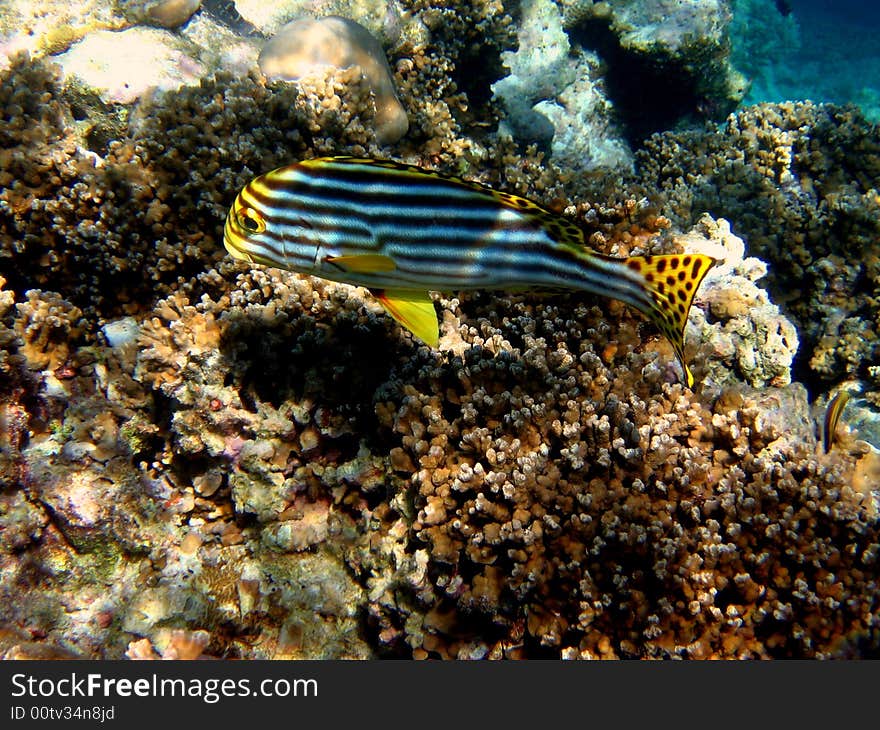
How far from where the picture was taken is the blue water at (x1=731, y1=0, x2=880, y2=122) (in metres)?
25.3

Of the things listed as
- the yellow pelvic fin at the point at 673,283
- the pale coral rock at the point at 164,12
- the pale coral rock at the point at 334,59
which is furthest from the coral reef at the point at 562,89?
the yellow pelvic fin at the point at 673,283

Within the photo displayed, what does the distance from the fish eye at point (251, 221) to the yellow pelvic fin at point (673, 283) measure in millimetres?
1609

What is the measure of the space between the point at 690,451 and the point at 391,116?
14.6ft

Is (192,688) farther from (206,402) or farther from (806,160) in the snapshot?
(806,160)

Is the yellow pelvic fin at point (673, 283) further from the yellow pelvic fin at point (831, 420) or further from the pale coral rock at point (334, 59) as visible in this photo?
the pale coral rock at point (334, 59)

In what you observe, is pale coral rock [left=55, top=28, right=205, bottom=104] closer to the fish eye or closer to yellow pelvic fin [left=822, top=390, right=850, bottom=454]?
the fish eye

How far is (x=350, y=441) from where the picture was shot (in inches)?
148

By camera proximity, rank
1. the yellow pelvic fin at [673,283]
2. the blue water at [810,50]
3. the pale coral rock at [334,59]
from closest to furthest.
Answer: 1. the yellow pelvic fin at [673,283]
2. the pale coral rock at [334,59]
3. the blue water at [810,50]

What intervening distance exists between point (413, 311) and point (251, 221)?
0.80m

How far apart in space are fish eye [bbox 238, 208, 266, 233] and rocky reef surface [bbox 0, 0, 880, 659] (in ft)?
4.80

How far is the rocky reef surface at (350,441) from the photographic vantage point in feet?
9.57

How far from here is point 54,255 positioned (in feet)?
15.1

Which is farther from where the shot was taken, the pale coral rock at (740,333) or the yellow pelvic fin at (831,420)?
the pale coral rock at (740,333)

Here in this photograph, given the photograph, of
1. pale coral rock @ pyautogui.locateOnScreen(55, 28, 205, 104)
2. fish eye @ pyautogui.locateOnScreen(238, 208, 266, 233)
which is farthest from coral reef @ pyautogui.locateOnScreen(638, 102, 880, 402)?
pale coral rock @ pyautogui.locateOnScreen(55, 28, 205, 104)
